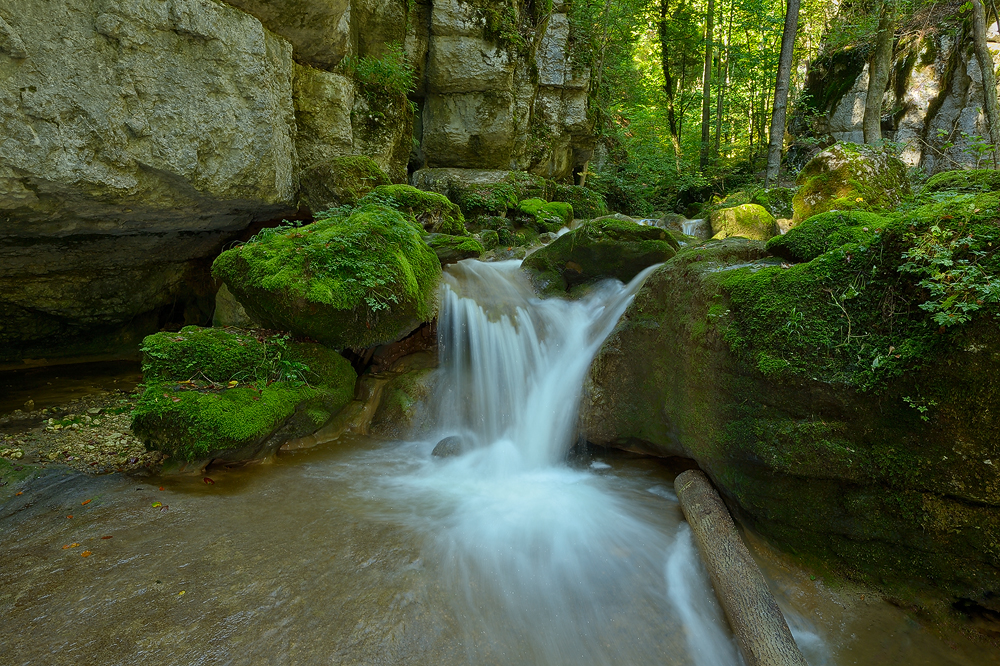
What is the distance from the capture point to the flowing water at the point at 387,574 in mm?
2604

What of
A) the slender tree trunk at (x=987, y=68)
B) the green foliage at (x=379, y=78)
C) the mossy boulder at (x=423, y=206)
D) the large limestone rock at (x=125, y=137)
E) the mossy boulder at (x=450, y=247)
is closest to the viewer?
the large limestone rock at (x=125, y=137)

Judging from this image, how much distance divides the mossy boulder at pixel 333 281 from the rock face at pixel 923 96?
13.3 m

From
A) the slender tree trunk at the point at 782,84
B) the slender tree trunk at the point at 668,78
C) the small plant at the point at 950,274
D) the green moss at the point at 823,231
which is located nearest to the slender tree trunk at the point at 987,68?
the slender tree trunk at the point at 782,84

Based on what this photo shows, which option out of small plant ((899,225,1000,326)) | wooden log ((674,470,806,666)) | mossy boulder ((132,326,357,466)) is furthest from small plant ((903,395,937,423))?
mossy boulder ((132,326,357,466))

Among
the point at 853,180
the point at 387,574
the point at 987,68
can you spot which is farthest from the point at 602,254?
the point at 987,68

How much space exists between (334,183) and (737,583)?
7494 mm

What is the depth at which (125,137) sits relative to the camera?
5.11m

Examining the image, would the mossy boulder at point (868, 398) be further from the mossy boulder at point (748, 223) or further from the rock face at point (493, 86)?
the rock face at point (493, 86)

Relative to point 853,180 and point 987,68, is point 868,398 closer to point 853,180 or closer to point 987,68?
point 853,180

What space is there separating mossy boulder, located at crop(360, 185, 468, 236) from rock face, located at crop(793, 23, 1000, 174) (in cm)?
1153

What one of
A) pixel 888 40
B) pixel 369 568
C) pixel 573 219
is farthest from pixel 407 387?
pixel 888 40

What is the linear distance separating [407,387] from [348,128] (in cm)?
535

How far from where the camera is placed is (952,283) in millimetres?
2680

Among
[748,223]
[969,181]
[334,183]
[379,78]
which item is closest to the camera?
[969,181]
